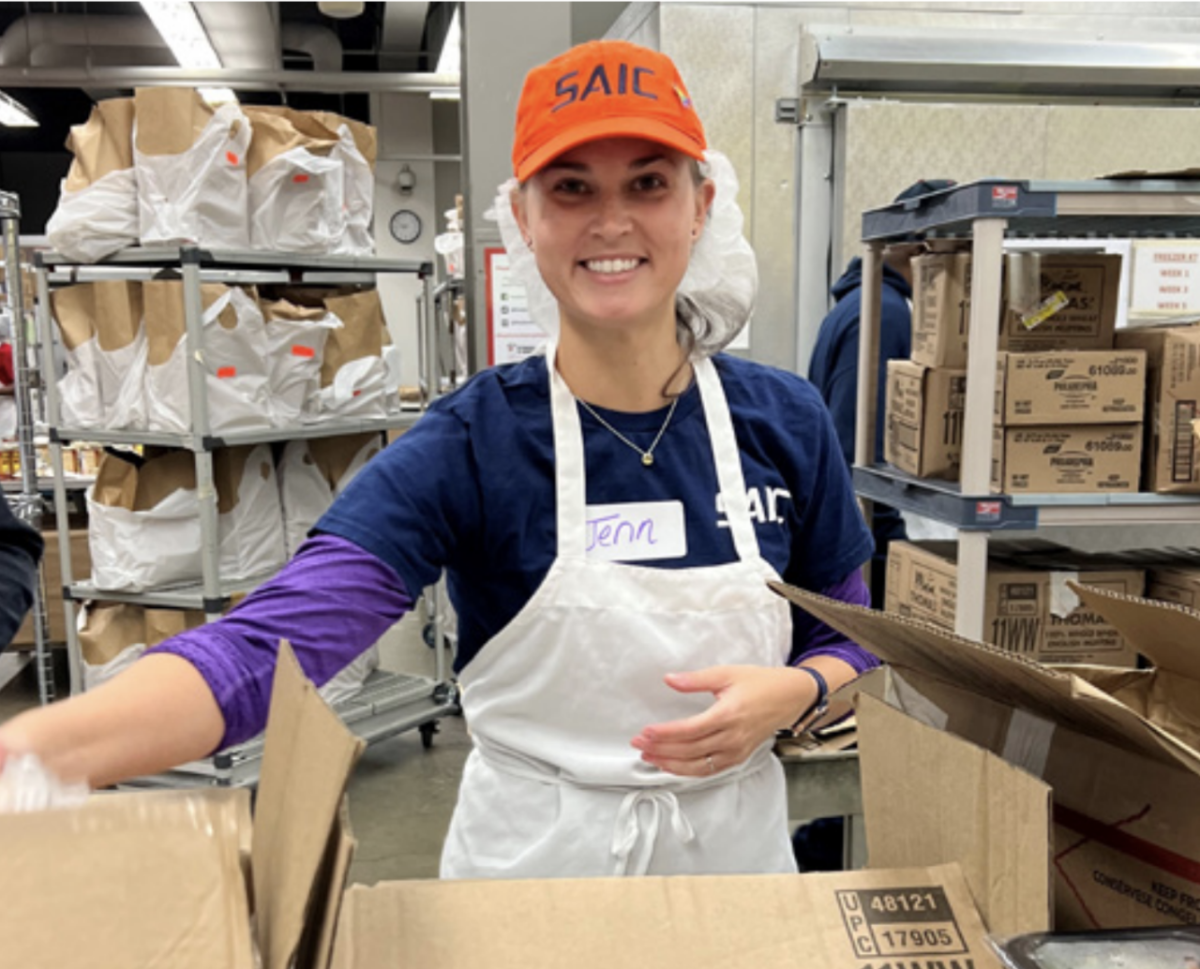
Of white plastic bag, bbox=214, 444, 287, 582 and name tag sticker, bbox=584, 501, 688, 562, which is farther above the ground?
name tag sticker, bbox=584, 501, 688, 562

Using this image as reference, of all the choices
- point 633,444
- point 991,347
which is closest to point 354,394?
point 991,347

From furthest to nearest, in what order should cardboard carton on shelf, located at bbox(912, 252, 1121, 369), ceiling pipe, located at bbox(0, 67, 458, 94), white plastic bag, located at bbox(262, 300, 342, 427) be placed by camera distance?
1. ceiling pipe, located at bbox(0, 67, 458, 94)
2. white plastic bag, located at bbox(262, 300, 342, 427)
3. cardboard carton on shelf, located at bbox(912, 252, 1121, 369)

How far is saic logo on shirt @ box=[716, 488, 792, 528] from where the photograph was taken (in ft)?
4.04

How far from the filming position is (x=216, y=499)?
352cm

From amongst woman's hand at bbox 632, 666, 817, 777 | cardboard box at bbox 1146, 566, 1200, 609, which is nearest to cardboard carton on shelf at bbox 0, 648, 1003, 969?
woman's hand at bbox 632, 666, 817, 777

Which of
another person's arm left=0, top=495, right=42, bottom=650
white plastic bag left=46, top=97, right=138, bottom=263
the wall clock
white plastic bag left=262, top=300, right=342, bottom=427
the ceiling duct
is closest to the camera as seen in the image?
another person's arm left=0, top=495, right=42, bottom=650

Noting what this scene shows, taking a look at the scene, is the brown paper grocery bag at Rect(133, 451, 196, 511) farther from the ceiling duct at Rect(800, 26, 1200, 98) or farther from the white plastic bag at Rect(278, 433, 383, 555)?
the ceiling duct at Rect(800, 26, 1200, 98)

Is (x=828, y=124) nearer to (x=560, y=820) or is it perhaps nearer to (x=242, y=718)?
(x=560, y=820)

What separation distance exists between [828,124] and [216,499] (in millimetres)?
2446

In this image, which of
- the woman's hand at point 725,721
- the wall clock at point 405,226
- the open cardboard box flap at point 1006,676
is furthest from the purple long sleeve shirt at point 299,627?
the wall clock at point 405,226

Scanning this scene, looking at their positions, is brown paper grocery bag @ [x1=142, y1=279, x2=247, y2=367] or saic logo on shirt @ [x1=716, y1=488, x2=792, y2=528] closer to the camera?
saic logo on shirt @ [x1=716, y1=488, x2=792, y2=528]

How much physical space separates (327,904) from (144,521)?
3293 millimetres

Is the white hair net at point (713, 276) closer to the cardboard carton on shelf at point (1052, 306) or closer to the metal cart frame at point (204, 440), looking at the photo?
the cardboard carton on shelf at point (1052, 306)

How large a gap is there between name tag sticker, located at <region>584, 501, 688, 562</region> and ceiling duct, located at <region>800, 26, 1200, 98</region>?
273 cm
